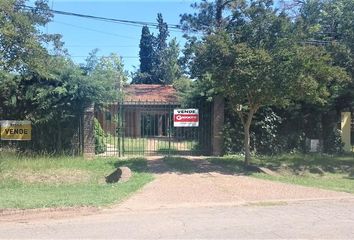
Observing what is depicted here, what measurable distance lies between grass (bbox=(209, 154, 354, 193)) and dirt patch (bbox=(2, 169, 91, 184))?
5.11m

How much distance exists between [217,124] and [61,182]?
26.7 feet

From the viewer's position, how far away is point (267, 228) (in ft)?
27.8

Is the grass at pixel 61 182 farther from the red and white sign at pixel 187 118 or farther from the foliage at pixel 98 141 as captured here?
the red and white sign at pixel 187 118

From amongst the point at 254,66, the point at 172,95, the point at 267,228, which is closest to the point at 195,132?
the point at 254,66

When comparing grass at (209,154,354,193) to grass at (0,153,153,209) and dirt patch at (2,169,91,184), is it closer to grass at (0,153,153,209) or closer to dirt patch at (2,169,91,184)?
grass at (0,153,153,209)

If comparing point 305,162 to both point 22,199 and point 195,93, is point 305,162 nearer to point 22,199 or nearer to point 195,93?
point 195,93

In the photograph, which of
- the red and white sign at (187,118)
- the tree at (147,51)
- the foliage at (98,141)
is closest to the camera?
the red and white sign at (187,118)

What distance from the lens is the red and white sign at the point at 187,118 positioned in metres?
20.5

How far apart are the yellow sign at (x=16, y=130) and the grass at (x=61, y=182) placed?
1496 millimetres

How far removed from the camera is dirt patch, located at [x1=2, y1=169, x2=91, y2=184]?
15.4m

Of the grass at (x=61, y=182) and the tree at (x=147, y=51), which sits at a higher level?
the tree at (x=147, y=51)

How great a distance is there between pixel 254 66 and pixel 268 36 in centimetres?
144

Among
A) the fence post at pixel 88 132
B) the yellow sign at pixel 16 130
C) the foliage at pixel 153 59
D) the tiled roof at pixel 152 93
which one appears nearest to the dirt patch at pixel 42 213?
the fence post at pixel 88 132

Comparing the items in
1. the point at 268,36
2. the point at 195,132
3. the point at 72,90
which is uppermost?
the point at 268,36
